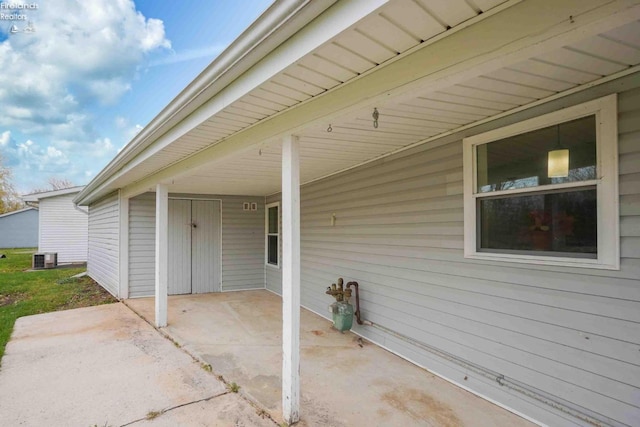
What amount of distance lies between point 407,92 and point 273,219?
6.08 meters

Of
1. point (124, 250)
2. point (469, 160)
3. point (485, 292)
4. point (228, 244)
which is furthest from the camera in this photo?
point (228, 244)

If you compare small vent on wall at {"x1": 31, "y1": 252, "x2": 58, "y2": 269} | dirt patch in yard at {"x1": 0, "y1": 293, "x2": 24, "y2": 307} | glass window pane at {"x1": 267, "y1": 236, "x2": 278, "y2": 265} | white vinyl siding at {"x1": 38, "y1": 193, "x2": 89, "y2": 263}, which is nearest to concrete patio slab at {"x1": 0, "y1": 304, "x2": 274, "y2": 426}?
dirt patch in yard at {"x1": 0, "y1": 293, "x2": 24, "y2": 307}

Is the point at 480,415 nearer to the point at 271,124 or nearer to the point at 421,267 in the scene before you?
the point at 421,267

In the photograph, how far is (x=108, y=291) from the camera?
7684 mm

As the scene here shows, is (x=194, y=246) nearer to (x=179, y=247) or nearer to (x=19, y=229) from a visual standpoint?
(x=179, y=247)

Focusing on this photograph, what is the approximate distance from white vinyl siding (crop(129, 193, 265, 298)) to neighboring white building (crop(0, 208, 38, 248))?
75.0 feet

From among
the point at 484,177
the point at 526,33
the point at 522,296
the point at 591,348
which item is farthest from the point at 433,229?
the point at 526,33

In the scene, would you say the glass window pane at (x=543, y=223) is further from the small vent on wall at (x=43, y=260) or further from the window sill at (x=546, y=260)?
the small vent on wall at (x=43, y=260)

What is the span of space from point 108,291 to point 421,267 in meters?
7.43

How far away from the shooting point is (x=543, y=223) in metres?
2.44

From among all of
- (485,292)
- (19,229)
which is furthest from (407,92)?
(19,229)

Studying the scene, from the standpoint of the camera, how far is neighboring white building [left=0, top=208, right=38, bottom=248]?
74.7ft

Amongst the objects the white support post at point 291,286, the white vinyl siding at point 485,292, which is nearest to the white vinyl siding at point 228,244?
the white vinyl siding at point 485,292

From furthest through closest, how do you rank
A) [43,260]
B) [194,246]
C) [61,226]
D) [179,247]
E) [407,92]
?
[61,226], [43,260], [194,246], [179,247], [407,92]
